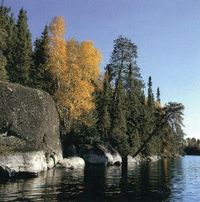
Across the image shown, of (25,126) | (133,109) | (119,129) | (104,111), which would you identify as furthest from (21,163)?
(133,109)

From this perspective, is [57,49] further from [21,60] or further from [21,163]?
[21,163]

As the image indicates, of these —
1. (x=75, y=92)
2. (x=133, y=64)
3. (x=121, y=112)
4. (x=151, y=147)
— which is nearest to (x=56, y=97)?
(x=75, y=92)

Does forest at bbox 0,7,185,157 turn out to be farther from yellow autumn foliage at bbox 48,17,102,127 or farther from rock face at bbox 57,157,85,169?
rock face at bbox 57,157,85,169

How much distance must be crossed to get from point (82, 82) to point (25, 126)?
16538mm

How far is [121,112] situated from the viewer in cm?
7375

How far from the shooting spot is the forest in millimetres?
57031

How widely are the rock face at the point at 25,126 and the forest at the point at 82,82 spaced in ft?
24.6

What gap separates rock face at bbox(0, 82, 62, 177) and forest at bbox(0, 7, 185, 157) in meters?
7.49

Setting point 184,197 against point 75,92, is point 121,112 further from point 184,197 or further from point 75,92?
point 184,197

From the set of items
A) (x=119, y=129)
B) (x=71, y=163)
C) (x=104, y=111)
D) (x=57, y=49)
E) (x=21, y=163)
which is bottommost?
(x=21, y=163)

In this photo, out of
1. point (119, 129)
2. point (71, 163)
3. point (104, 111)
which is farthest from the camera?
point (119, 129)

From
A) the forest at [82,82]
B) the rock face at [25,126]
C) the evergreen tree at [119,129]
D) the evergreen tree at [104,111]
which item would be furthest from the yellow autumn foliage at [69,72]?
the evergreen tree at [119,129]

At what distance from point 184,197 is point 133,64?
57.7 metres

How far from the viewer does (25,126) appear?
41.8 meters
